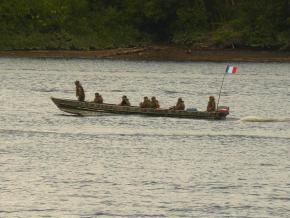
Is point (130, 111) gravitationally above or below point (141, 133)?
above

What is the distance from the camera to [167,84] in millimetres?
120750

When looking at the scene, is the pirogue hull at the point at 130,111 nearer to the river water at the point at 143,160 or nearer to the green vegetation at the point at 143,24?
the river water at the point at 143,160

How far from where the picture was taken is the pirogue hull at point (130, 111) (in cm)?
7912

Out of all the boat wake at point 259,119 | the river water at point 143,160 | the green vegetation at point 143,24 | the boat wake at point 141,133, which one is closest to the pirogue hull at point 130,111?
the river water at point 143,160

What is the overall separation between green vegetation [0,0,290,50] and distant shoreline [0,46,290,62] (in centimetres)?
84

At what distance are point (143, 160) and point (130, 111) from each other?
15923mm

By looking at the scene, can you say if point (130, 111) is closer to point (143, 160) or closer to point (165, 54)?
point (143, 160)

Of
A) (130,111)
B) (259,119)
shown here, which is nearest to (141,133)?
(130,111)

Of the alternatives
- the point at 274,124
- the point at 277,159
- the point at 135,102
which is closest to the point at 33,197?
the point at 277,159

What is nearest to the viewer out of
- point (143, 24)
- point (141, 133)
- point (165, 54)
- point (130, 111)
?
point (141, 133)

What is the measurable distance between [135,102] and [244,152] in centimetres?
2993

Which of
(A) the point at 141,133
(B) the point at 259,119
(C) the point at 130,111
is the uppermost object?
(C) the point at 130,111

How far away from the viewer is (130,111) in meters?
79.7

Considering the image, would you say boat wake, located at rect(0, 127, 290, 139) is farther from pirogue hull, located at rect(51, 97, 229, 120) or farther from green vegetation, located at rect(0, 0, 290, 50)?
green vegetation, located at rect(0, 0, 290, 50)
